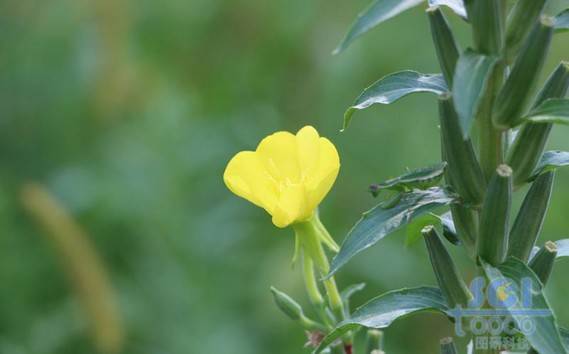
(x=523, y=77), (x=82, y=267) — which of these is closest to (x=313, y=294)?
(x=523, y=77)

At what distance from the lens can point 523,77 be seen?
3.48 feet

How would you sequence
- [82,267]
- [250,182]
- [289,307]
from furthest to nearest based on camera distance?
[82,267] < [289,307] < [250,182]

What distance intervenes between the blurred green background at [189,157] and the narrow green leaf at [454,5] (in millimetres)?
1789

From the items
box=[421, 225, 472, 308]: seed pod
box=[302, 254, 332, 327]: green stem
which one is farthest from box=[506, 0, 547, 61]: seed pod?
box=[302, 254, 332, 327]: green stem

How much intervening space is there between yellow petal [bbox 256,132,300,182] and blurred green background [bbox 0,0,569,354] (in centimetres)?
147

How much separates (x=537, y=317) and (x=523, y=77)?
261mm

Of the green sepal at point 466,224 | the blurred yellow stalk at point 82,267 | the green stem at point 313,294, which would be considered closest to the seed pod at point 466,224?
the green sepal at point 466,224

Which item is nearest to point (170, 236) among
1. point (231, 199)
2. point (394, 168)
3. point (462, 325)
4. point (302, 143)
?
point (231, 199)

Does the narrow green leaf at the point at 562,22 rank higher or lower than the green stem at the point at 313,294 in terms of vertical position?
lower

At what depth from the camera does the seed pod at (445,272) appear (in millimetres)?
1175

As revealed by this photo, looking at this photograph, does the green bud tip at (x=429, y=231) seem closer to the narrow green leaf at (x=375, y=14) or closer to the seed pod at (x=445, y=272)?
the seed pod at (x=445, y=272)

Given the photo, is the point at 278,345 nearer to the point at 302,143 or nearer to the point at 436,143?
the point at 436,143

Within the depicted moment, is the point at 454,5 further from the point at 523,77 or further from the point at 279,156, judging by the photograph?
the point at 279,156

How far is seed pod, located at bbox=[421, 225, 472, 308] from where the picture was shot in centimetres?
117
